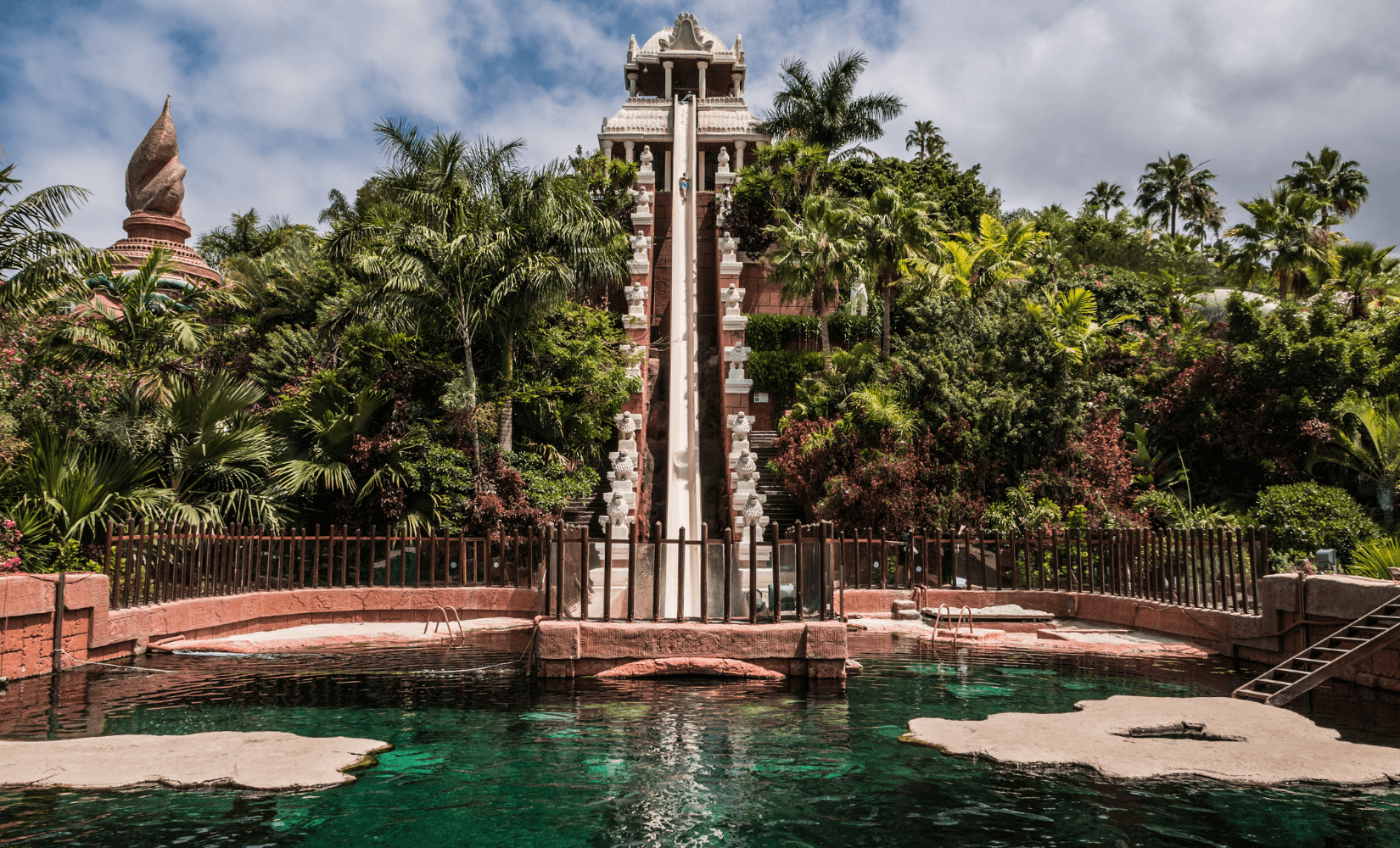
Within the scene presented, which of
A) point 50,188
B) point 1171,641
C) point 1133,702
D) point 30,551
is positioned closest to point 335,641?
point 30,551

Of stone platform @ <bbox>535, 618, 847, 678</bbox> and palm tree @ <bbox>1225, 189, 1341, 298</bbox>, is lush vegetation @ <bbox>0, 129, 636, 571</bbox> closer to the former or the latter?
stone platform @ <bbox>535, 618, 847, 678</bbox>

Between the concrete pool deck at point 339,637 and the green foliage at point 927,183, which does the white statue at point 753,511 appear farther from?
the green foliage at point 927,183

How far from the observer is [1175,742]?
7.46m

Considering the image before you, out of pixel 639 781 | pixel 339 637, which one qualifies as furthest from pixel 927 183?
pixel 639 781

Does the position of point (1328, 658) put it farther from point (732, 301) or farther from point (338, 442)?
point (732, 301)

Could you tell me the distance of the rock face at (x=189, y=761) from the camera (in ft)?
20.6

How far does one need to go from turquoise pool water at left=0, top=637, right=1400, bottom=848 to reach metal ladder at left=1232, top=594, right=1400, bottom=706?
77 cm

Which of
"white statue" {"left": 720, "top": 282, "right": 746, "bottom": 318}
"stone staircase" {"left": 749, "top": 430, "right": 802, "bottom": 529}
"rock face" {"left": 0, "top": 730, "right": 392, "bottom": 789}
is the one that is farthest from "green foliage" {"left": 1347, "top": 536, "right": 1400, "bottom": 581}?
"white statue" {"left": 720, "top": 282, "right": 746, "bottom": 318}

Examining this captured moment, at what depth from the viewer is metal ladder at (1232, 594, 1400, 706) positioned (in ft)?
29.3

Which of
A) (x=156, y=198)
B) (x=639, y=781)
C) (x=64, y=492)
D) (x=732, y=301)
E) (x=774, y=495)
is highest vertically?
(x=156, y=198)

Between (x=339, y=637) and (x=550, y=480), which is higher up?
(x=550, y=480)

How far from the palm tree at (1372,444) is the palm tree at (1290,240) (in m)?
9.77

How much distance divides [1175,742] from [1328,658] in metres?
3.66

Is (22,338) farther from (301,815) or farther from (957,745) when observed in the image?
(957,745)
